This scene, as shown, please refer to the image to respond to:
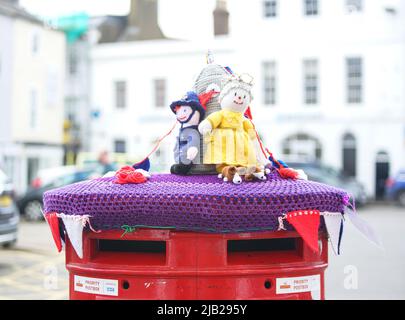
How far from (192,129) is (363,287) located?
4.95 m

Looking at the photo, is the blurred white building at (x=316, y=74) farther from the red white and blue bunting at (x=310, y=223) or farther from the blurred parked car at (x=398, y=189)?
the red white and blue bunting at (x=310, y=223)

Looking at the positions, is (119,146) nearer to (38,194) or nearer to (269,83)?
(269,83)

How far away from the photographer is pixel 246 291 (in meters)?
2.70

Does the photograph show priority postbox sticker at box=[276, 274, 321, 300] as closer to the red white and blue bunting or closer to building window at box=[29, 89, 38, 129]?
the red white and blue bunting

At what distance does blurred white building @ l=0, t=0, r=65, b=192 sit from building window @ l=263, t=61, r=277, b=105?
9063 millimetres

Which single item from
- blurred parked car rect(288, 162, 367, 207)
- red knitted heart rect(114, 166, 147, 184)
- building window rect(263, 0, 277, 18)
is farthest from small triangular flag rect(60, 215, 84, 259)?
building window rect(263, 0, 277, 18)

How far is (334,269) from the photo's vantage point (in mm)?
9070

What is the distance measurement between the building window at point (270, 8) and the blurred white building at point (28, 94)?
9.09 metres

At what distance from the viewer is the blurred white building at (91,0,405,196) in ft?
90.0

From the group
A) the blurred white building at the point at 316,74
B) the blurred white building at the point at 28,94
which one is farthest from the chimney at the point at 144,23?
the blurred white building at the point at 28,94

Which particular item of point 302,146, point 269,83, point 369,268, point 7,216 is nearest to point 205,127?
point 369,268

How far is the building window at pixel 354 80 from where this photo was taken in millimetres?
28031
